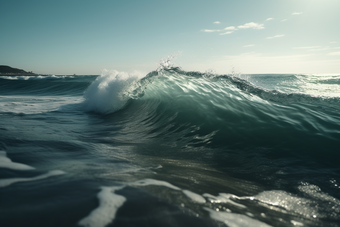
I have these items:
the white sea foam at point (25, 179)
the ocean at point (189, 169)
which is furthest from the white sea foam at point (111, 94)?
the white sea foam at point (25, 179)

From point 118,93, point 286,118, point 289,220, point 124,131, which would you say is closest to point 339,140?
point 286,118

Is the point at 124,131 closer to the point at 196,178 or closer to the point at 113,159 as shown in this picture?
the point at 113,159

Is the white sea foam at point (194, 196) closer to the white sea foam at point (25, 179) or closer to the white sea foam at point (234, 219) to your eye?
the white sea foam at point (234, 219)

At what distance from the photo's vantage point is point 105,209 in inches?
54.4

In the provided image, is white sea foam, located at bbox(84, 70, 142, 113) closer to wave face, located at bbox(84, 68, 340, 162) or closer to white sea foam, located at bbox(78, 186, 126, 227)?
wave face, located at bbox(84, 68, 340, 162)

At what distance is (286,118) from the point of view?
4.93m

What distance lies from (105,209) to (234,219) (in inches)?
35.6

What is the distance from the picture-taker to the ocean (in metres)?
1.41

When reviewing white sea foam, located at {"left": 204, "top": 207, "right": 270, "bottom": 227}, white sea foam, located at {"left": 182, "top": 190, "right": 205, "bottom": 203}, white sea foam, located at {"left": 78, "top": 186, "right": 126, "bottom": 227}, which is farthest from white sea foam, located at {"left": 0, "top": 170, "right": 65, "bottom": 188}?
white sea foam, located at {"left": 204, "top": 207, "right": 270, "bottom": 227}

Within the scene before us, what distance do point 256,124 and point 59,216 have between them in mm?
4313

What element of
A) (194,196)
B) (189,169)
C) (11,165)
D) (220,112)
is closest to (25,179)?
(11,165)

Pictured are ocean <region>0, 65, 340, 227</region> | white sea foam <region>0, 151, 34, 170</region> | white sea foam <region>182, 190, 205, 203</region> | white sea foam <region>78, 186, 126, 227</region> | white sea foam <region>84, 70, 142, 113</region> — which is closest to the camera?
white sea foam <region>78, 186, 126, 227</region>

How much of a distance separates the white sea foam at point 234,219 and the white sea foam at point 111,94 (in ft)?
22.8

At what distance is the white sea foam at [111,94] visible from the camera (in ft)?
27.0
